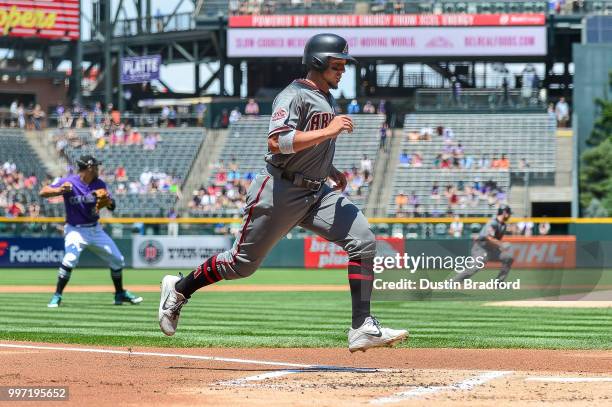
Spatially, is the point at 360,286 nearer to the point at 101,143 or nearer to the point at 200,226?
the point at 200,226

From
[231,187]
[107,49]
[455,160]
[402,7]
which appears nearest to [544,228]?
[455,160]

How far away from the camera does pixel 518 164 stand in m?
36.3

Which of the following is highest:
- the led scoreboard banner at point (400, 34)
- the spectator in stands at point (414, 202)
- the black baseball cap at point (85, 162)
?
the led scoreboard banner at point (400, 34)

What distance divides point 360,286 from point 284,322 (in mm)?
5105

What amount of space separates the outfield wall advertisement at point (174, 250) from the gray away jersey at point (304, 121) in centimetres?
2341

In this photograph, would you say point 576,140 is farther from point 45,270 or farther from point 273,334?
point 273,334

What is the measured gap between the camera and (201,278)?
26.3 feet

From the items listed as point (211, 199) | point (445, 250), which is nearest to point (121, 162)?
point (211, 199)

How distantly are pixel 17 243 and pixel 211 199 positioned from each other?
6449mm

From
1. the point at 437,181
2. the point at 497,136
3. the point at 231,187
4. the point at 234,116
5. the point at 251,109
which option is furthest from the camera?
the point at 251,109

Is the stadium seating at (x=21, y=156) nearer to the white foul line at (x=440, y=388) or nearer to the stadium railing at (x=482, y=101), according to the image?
the stadium railing at (x=482, y=101)

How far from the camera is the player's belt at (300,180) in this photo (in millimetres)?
7594

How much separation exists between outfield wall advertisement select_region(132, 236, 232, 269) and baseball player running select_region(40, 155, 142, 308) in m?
16.2

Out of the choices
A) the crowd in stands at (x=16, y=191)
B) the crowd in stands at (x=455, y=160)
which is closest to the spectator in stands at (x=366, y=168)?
the crowd in stands at (x=455, y=160)
